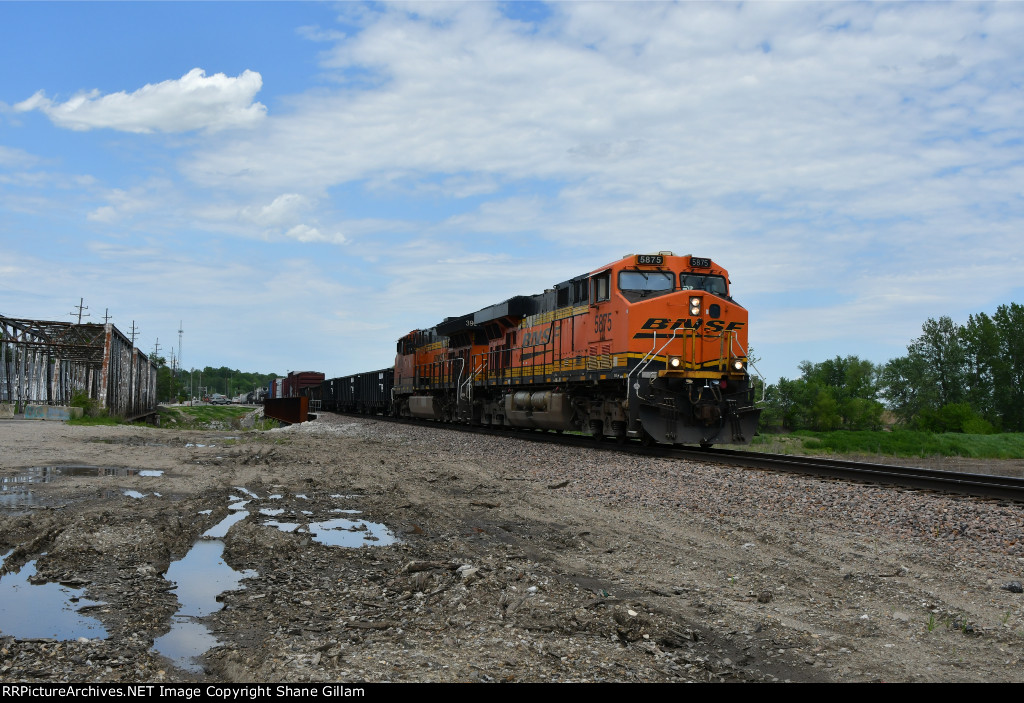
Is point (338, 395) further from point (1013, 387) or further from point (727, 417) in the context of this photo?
point (1013, 387)

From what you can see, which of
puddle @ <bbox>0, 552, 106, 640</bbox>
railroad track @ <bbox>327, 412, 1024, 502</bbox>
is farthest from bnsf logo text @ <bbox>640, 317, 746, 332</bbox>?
puddle @ <bbox>0, 552, 106, 640</bbox>

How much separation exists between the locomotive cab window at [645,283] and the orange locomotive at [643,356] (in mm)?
22

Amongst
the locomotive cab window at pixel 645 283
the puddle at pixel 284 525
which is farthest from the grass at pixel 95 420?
the puddle at pixel 284 525

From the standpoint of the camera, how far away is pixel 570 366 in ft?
61.9

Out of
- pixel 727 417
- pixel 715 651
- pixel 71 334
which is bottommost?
pixel 715 651

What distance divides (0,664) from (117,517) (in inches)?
164

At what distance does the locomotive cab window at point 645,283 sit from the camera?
16.7m

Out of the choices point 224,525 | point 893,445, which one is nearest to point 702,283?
point 893,445

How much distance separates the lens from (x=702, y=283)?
17.2 metres

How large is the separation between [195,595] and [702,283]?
13.8 metres

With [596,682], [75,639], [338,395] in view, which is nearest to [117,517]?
[75,639]

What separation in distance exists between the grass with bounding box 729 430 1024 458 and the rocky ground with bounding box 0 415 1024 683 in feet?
43.2

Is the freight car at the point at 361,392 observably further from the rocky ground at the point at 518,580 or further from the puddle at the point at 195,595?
the puddle at the point at 195,595

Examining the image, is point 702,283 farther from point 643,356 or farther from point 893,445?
point 893,445
